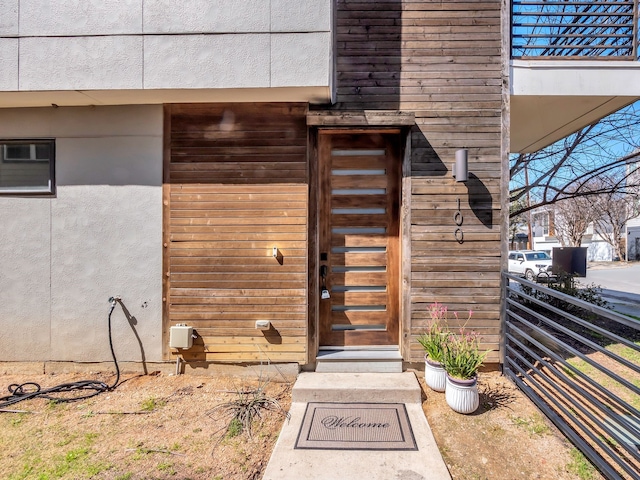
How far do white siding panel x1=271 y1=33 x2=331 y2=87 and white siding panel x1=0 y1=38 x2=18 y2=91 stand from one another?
7.95 feet

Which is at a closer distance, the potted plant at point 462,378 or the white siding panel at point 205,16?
the potted plant at point 462,378

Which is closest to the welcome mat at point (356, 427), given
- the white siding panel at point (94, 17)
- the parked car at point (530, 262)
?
the white siding panel at point (94, 17)

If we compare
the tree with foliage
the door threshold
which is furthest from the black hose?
the tree with foliage

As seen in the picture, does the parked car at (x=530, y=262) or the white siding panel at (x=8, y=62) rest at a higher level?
the white siding panel at (x=8, y=62)

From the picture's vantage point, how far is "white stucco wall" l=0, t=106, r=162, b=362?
3330 mm

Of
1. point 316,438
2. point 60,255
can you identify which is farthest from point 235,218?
point 316,438

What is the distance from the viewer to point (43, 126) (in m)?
3.37

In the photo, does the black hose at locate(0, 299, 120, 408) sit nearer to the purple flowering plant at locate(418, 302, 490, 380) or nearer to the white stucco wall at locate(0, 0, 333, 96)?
the white stucco wall at locate(0, 0, 333, 96)

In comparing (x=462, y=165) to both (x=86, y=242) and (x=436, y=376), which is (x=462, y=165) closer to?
(x=436, y=376)

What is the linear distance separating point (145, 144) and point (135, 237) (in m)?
1.01

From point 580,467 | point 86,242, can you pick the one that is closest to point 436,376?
point 580,467

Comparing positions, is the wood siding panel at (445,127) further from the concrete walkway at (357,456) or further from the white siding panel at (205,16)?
the white siding panel at (205,16)

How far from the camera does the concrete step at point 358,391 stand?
2828mm

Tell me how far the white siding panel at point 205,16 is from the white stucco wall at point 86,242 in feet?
2.64
